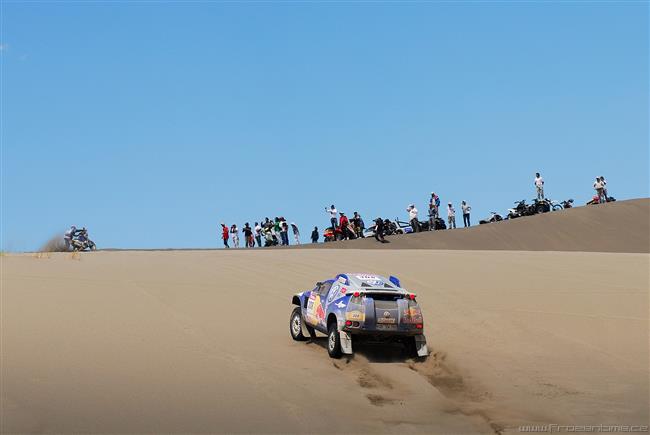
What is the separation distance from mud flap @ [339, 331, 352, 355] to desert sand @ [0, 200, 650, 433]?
216 millimetres

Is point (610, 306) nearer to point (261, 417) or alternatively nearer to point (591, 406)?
point (591, 406)

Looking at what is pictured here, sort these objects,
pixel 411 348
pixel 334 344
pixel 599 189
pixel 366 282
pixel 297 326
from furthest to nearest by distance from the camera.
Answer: pixel 599 189
pixel 297 326
pixel 366 282
pixel 411 348
pixel 334 344

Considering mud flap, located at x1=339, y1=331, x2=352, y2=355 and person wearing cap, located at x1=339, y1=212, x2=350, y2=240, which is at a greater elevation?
person wearing cap, located at x1=339, y1=212, x2=350, y2=240

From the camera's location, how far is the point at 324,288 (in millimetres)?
16484

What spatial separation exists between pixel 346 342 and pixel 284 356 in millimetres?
1100

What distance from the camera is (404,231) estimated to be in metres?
46.2

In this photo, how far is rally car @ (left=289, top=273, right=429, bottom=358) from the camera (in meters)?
14.9

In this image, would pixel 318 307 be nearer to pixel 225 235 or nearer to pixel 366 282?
pixel 366 282

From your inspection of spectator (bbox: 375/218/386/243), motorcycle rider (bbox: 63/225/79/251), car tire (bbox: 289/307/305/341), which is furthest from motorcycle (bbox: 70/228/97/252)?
car tire (bbox: 289/307/305/341)

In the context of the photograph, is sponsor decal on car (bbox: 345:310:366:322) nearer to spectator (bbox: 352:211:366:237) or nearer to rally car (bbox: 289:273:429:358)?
rally car (bbox: 289:273:429:358)

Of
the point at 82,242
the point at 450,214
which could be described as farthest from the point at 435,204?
the point at 82,242

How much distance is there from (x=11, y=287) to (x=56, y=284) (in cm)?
126

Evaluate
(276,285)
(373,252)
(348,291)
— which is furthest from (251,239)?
(348,291)

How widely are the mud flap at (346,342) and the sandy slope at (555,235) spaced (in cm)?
2420
